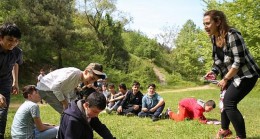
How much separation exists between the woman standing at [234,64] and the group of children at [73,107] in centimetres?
163

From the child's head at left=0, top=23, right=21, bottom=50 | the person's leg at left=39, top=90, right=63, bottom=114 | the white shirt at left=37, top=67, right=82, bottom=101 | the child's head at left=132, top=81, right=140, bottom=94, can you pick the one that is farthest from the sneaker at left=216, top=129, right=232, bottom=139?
the child's head at left=132, top=81, right=140, bottom=94

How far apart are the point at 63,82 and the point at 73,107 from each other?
1487 mm

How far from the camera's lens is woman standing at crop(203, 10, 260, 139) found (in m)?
4.27

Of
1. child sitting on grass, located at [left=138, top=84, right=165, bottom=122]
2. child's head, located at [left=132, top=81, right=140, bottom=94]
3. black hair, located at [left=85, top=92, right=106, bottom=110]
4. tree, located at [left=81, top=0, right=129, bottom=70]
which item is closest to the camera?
black hair, located at [left=85, top=92, right=106, bottom=110]

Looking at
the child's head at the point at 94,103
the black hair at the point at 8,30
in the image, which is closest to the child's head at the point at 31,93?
the black hair at the point at 8,30

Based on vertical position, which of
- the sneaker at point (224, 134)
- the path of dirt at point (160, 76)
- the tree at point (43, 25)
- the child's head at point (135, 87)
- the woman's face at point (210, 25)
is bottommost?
the path of dirt at point (160, 76)

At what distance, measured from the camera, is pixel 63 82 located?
15.6ft

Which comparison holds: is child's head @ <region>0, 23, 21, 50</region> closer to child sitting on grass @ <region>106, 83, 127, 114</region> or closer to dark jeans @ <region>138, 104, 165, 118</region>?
dark jeans @ <region>138, 104, 165, 118</region>

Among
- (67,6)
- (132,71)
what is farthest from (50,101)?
(132,71)

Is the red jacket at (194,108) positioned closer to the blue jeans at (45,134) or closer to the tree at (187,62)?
the blue jeans at (45,134)

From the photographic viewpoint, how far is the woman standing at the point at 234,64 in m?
4.27

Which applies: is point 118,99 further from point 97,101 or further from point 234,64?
point 97,101

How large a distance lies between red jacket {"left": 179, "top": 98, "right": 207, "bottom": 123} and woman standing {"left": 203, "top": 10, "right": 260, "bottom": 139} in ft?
11.5

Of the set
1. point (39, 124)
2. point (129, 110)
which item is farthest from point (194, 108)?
point (39, 124)
